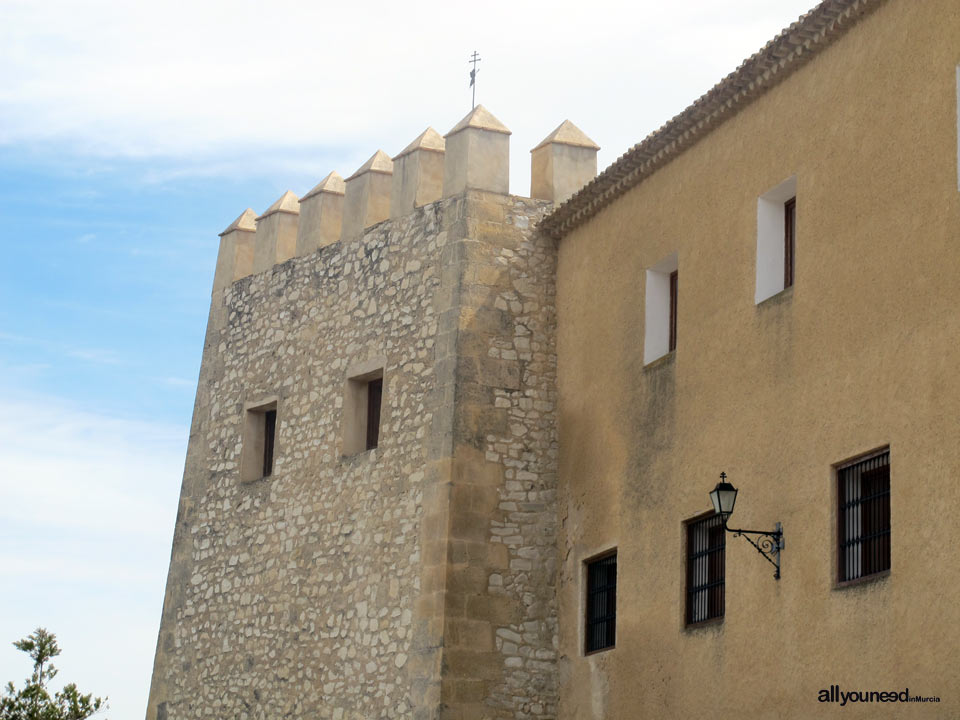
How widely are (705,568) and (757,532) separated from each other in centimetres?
113

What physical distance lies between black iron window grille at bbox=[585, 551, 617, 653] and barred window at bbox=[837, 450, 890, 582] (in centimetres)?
328

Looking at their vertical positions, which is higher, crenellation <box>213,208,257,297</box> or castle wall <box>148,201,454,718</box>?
crenellation <box>213,208,257,297</box>

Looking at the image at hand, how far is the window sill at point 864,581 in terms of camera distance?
9695 mm

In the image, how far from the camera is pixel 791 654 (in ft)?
34.3

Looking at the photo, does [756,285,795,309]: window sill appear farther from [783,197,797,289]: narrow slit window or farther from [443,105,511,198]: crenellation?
[443,105,511,198]: crenellation

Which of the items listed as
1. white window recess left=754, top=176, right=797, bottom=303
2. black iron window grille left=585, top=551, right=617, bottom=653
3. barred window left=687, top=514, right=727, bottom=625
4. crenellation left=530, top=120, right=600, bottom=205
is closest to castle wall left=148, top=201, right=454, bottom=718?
crenellation left=530, top=120, right=600, bottom=205

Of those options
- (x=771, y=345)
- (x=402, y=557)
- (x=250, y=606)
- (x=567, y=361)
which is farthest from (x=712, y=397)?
(x=250, y=606)

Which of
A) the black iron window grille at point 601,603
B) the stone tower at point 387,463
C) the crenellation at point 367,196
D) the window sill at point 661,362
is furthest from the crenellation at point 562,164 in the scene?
the black iron window grille at point 601,603

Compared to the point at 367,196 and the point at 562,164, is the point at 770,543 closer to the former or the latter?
the point at 562,164

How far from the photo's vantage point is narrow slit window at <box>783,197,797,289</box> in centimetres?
1141

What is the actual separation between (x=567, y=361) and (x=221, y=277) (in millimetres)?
5694

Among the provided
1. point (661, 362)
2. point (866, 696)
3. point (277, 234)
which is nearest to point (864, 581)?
point (866, 696)

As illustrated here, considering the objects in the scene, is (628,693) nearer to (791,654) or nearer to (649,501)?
(649,501)

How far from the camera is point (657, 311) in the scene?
516 inches
